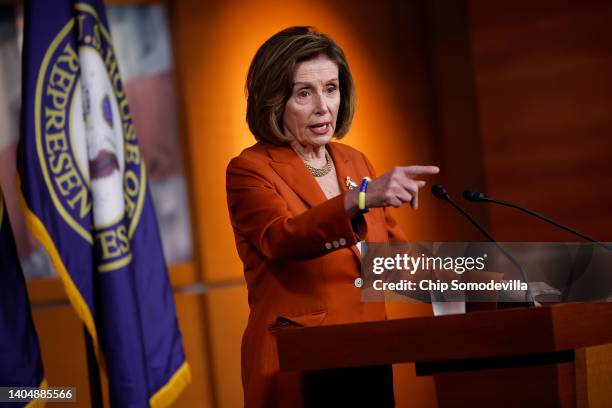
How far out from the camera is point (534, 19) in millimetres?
Answer: 4258

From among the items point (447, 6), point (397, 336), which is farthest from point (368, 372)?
point (447, 6)

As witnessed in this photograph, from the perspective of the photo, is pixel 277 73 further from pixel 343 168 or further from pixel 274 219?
pixel 274 219

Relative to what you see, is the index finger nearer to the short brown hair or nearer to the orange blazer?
the orange blazer

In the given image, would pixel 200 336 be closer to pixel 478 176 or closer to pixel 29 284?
pixel 29 284

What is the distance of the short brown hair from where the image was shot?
221cm

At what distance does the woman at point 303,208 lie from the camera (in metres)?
1.81

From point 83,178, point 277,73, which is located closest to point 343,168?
point 277,73

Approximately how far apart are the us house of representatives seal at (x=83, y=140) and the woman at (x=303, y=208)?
98cm

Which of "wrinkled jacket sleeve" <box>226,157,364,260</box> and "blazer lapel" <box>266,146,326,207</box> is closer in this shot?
"wrinkled jacket sleeve" <box>226,157,364,260</box>

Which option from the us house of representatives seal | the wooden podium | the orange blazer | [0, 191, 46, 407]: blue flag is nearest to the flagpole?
[0, 191, 46, 407]: blue flag

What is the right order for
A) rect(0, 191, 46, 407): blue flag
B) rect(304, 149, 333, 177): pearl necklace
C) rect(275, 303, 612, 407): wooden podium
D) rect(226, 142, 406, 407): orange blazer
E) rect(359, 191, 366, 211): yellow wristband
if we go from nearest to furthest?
rect(275, 303, 612, 407): wooden podium
rect(359, 191, 366, 211): yellow wristband
rect(226, 142, 406, 407): orange blazer
rect(304, 149, 333, 177): pearl necklace
rect(0, 191, 46, 407): blue flag

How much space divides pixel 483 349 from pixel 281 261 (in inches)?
A: 25.5

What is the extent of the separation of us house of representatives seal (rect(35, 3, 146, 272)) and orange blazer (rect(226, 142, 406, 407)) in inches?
41.0

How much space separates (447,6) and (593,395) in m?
3.22
